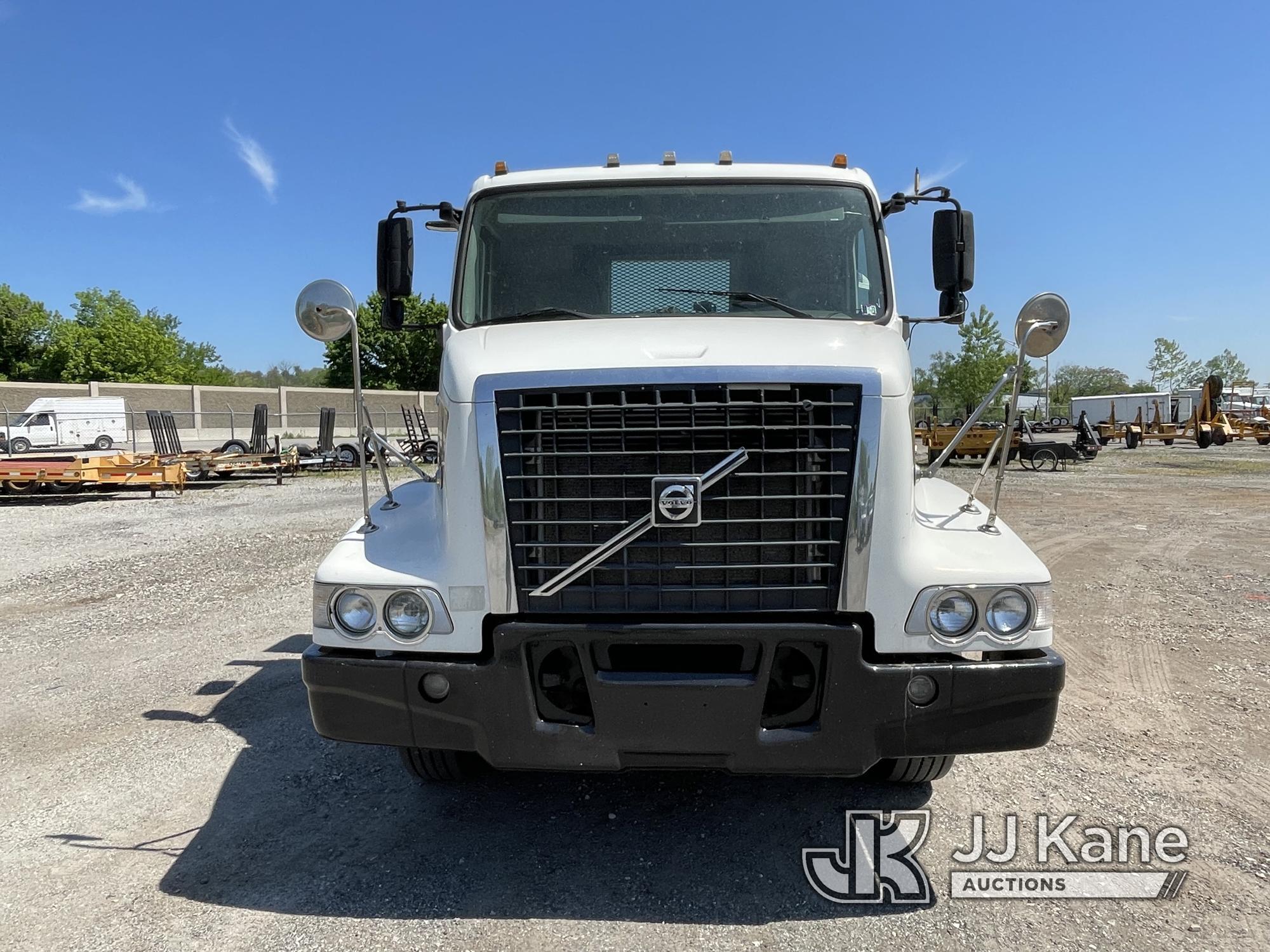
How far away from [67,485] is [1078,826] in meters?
19.1

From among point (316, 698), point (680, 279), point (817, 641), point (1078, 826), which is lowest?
point (1078, 826)

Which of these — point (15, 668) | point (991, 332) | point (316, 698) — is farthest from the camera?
point (991, 332)

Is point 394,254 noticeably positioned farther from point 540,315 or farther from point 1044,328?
point 1044,328

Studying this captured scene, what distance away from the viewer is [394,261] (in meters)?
4.28

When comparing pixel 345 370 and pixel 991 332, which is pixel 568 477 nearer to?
pixel 991 332

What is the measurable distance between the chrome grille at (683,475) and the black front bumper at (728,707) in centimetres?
14

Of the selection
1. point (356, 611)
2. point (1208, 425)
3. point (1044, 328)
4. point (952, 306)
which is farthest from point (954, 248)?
point (1208, 425)

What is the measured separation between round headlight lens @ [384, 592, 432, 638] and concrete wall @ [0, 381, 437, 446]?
3020cm

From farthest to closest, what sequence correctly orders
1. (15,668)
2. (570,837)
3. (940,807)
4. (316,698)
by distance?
(15,668), (940,807), (570,837), (316,698)

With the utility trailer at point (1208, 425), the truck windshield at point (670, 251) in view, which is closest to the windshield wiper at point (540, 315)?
the truck windshield at point (670, 251)

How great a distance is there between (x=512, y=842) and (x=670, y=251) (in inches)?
106

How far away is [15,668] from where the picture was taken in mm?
5906

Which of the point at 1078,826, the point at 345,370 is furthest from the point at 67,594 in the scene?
the point at 345,370

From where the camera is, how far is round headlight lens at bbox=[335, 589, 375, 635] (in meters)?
3.03
